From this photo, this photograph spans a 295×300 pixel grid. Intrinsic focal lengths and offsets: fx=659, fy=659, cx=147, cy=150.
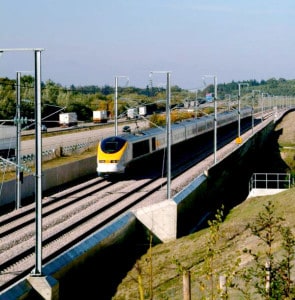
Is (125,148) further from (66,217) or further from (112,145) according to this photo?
(66,217)

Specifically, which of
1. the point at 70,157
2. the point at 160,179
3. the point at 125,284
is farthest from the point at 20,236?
the point at 70,157

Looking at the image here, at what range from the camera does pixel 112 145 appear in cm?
4034

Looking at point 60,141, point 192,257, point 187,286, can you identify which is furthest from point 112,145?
point 187,286

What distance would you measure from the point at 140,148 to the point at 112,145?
13.6 feet

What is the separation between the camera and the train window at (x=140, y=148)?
4281cm

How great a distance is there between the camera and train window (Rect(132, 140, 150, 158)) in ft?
140

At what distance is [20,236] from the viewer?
2570 cm

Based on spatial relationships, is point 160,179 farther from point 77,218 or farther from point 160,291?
point 160,291

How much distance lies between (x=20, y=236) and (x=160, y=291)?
23.0 feet

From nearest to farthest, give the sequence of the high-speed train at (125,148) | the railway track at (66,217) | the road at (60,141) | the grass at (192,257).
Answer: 1. the grass at (192,257)
2. the railway track at (66,217)
3. the high-speed train at (125,148)
4. the road at (60,141)

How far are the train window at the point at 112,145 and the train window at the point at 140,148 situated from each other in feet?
7.18

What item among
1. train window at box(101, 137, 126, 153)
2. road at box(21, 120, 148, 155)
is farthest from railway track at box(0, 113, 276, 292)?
road at box(21, 120, 148, 155)

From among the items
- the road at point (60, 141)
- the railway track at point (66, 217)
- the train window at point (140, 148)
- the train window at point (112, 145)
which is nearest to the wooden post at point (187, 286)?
the railway track at point (66, 217)

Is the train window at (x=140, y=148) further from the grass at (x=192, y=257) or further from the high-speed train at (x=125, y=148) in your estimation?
the grass at (x=192, y=257)
